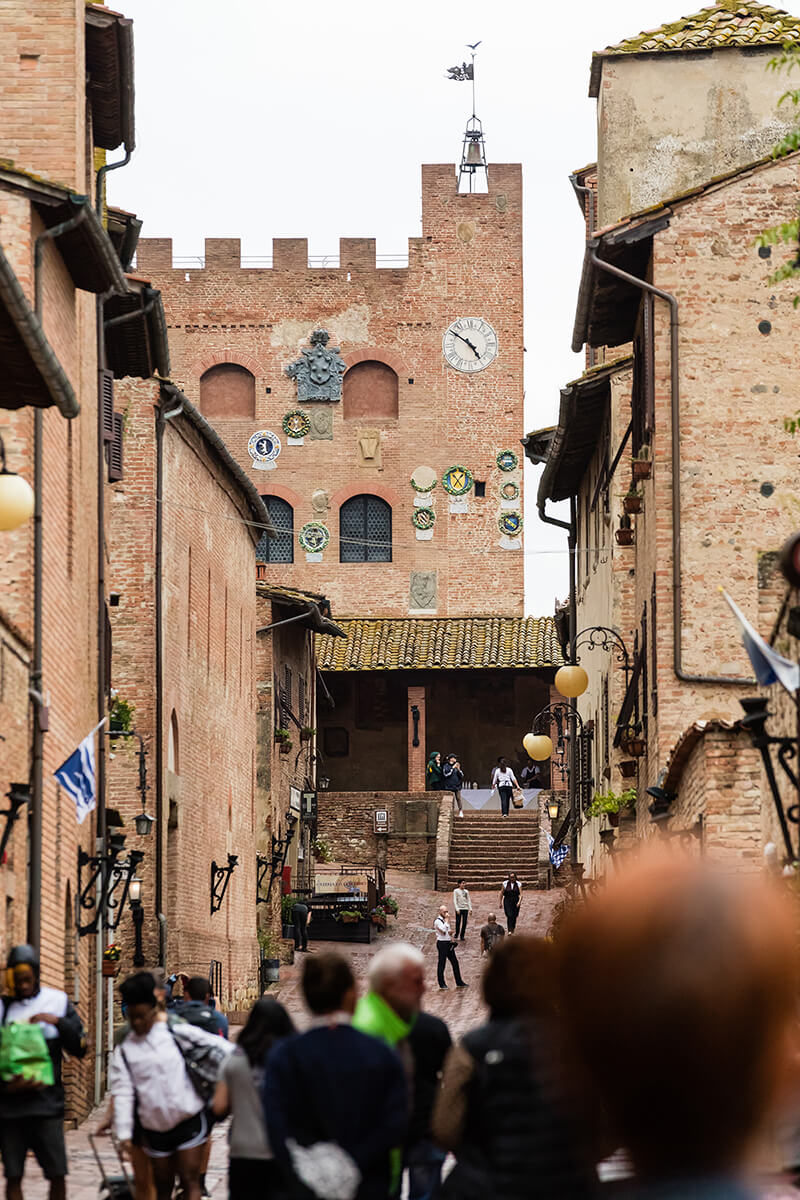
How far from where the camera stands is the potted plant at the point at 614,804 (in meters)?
23.6

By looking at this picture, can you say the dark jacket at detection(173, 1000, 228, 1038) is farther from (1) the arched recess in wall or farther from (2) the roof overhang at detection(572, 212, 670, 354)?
(1) the arched recess in wall

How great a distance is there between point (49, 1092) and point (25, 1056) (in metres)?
0.27

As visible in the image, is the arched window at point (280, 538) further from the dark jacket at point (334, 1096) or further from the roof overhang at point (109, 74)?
the dark jacket at point (334, 1096)

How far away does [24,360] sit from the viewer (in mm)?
14984

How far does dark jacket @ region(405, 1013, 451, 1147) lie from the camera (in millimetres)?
8578

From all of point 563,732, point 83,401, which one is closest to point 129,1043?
point 83,401

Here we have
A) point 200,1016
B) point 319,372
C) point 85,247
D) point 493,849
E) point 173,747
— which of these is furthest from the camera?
point 319,372

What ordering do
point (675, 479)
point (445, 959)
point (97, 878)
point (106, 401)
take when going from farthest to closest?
point (445, 959) → point (106, 401) → point (97, 878) → point (675, 479)

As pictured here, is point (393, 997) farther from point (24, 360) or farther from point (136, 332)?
point (136, 332)

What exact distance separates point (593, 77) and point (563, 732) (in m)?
26.8

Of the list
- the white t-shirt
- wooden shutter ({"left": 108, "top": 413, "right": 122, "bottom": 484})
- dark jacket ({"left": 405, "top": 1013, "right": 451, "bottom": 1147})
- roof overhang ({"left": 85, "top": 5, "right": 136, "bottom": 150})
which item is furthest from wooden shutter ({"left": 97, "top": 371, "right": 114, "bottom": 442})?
the white t-shirt

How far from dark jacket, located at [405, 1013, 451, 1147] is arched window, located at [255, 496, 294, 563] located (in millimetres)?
52987

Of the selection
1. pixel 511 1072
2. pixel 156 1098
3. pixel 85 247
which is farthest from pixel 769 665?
pixel 85 247

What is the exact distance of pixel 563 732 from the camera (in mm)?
49719
